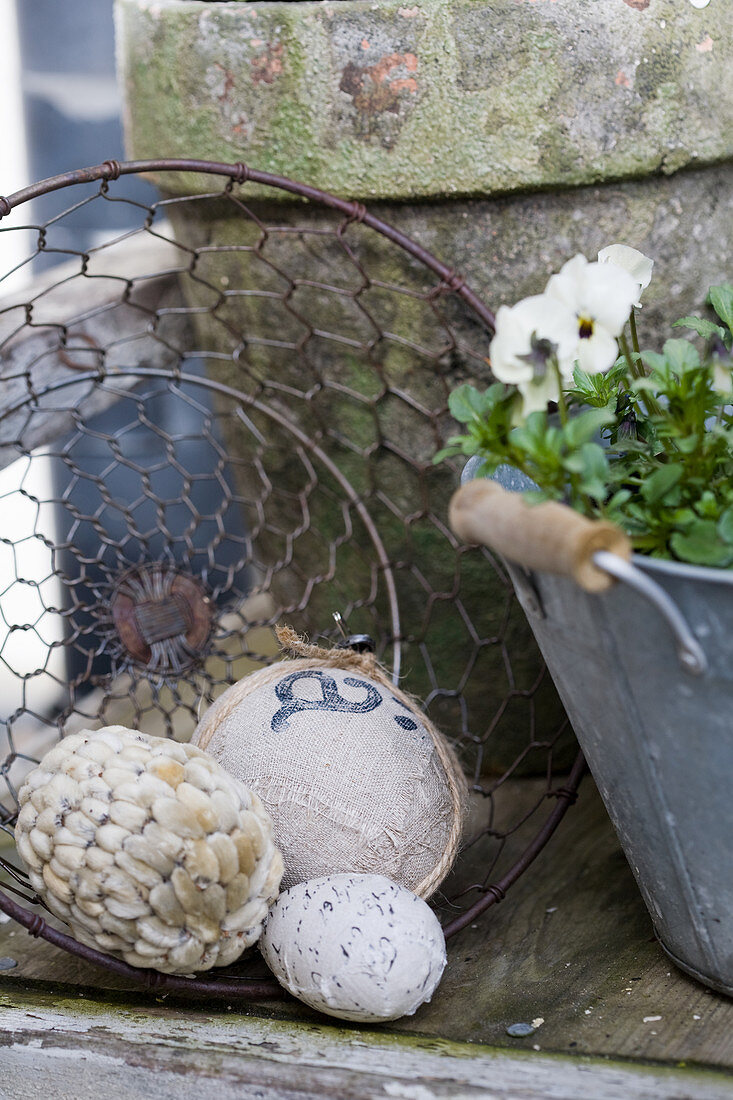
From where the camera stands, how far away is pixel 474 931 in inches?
42.6

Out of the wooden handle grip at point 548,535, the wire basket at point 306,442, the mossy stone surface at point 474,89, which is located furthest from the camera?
the wire basket at point 306,442

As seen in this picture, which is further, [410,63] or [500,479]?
[410,63]

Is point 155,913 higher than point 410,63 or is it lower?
lower

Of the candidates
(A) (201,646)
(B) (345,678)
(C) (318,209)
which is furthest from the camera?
(A) (201,646)

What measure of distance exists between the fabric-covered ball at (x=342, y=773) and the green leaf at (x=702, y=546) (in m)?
0.37

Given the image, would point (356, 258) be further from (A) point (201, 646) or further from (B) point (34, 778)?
(B) point (34, 778)

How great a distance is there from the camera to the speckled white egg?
2.71 feet

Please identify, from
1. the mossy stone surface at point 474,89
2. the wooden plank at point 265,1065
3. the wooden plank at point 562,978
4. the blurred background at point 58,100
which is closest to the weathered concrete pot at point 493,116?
the mossy stone surface at point 474,89

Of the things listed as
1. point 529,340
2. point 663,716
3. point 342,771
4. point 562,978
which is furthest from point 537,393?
point 562,978

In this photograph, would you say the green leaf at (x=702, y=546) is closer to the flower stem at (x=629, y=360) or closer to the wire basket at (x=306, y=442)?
the flower stem at (x=629, y=360)

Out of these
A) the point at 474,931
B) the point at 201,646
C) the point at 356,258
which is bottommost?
the point at 474,931

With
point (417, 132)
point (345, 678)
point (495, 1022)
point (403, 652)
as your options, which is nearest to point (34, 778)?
point (345, 678)

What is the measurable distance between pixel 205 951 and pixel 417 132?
85cm

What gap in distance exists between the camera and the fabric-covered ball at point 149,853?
812mm
